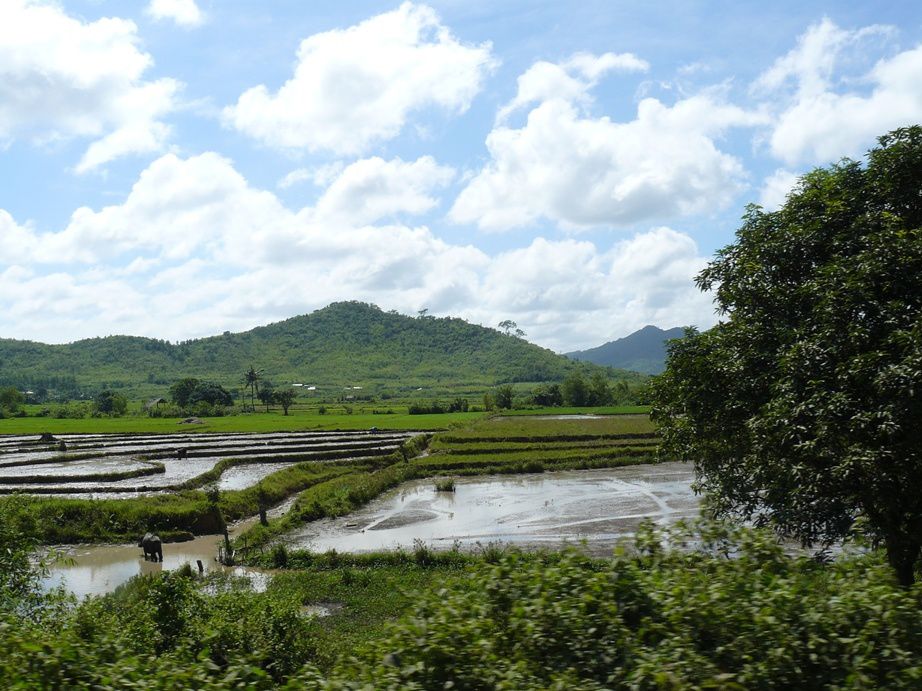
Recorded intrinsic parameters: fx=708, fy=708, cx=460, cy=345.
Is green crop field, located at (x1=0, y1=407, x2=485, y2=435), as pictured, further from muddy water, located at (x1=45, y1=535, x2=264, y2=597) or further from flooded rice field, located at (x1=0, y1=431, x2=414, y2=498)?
muddy water, located at (x1=45, y1=535, x2=264, y2=597)

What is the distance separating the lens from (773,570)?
5.93 meters

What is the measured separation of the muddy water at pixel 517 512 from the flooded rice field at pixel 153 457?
10.1m

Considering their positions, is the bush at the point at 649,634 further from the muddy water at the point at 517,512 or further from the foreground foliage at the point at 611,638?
the muddy water at the point at 517,512

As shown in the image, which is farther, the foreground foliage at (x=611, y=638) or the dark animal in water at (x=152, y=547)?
the dark animal in water at (x=152, y=547)

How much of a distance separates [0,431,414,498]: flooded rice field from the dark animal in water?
33.9 feet

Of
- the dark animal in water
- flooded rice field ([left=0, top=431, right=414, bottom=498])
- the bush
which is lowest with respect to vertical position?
the dark animal in water

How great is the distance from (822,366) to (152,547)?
983 inches

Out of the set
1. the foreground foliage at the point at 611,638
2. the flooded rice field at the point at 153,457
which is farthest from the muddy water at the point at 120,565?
the foreground foliage at the point at 611,638

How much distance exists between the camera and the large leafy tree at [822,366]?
10.9 metres

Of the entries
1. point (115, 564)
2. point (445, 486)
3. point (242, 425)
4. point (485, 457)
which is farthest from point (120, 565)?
point (242, 425)

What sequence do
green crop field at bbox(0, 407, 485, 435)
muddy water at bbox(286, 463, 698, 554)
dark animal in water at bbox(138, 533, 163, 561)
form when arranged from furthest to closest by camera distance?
1. green crop field at bbox(0, 407, 485, 435)
2. muddy water at bbox(286, 463, 698, 554)
3. dark animal in water at bbox(138, 533, 163, 561)

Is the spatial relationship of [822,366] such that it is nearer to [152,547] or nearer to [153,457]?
[152,547]

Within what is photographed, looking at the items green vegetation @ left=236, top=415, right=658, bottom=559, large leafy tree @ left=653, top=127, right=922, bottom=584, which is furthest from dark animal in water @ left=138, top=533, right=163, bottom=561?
large leafy tree @ left=653, top=127, right=922, bottom=584

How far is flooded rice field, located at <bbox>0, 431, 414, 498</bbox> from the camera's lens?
1601 inches
